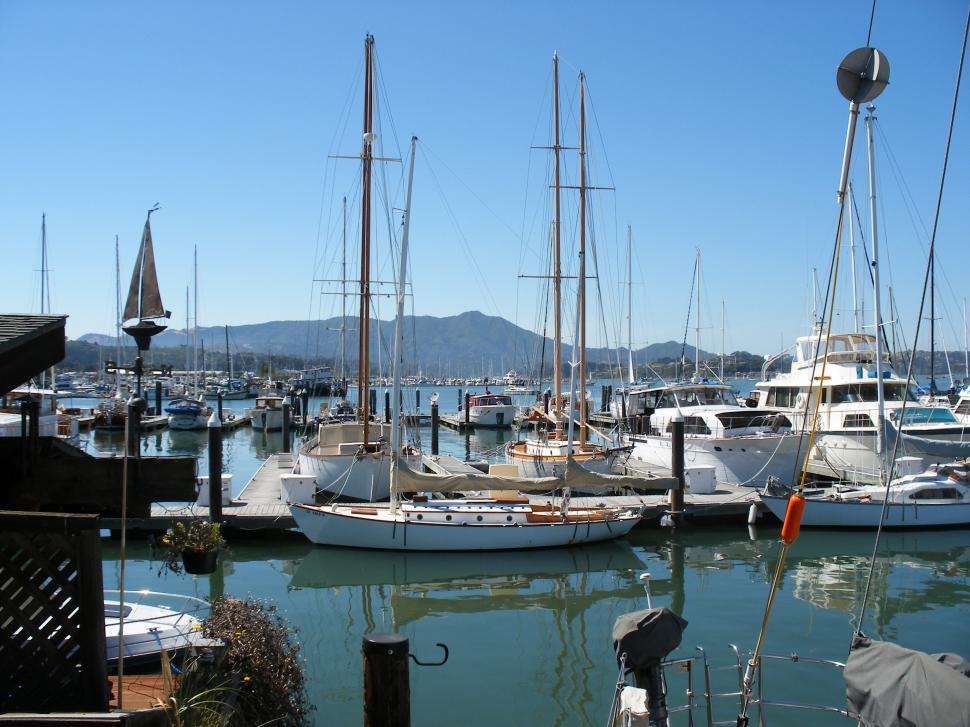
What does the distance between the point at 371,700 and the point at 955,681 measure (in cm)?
510

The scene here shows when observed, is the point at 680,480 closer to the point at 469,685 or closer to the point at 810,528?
the point at 810,528

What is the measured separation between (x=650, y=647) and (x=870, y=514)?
1875cm

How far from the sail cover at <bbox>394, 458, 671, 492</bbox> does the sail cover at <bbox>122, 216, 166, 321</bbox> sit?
12.7m

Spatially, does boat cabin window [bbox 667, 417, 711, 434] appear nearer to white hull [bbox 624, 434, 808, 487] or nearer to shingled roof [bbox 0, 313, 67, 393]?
white hull [bbox 624, 434, 808, 487]

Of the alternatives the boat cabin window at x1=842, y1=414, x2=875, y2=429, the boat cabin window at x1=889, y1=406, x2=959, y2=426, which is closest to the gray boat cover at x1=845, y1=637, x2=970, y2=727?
the boat cabin window at x1=842, y1=414, x2=875, y2=429

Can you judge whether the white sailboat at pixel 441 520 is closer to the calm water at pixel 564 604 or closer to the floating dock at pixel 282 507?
the calm water at pixel 564 604

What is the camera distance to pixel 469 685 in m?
12.3

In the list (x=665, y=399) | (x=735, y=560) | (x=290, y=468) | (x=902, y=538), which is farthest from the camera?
(x=665, y=399)

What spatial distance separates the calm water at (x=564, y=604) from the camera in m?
12.0

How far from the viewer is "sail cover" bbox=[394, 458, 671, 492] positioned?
67.6ft

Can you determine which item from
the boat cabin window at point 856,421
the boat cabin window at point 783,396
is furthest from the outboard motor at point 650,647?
the boat cabin window at point 783,396

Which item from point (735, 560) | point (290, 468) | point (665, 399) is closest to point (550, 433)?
point (665, 399)

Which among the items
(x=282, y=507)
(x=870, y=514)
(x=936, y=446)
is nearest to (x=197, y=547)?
(x=282, y=507)

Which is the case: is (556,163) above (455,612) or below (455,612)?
above
